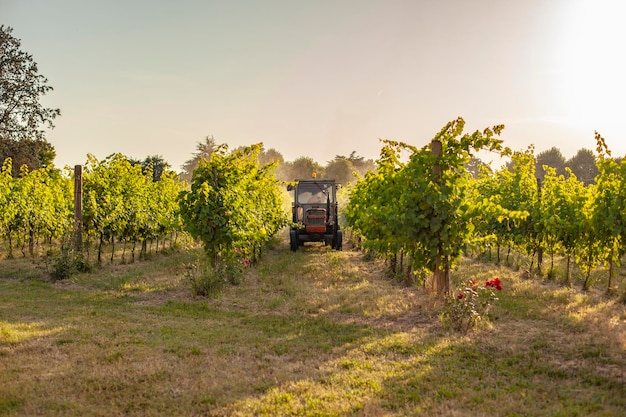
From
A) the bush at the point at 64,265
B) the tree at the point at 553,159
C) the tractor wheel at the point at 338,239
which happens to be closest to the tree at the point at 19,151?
the bush at the point at 64,265

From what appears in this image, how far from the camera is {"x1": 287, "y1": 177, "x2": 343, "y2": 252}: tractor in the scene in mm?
15055

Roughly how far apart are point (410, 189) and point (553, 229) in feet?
14.9

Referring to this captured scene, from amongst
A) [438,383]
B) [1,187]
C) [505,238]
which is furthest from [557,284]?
[1,187]

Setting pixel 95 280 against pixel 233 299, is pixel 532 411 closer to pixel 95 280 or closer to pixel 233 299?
pixel 233 299

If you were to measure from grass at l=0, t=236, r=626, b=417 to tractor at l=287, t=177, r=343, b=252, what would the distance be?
618 cm

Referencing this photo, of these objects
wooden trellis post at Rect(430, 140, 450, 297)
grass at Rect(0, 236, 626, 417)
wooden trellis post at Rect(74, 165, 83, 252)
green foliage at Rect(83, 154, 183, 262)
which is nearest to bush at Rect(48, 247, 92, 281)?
wooden trellis post at Rect(74, 165, 83, 252)

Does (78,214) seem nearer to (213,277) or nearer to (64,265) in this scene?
(64,265)

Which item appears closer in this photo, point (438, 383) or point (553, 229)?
point (438, 383)

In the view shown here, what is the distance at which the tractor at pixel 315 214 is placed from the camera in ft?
49.4

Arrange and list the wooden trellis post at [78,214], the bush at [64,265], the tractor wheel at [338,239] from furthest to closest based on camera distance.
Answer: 1. the tractor wheel at [338,239]
2. the wooden trellis post at [78,214]
3. the bush at [64,265]

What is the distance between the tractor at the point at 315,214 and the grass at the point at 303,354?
20.3 ft

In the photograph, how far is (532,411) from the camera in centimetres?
375

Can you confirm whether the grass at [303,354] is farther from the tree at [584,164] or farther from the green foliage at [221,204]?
the tree at [584,164]

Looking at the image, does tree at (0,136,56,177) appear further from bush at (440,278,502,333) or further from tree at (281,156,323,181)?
tree at (281,156,323,181)
